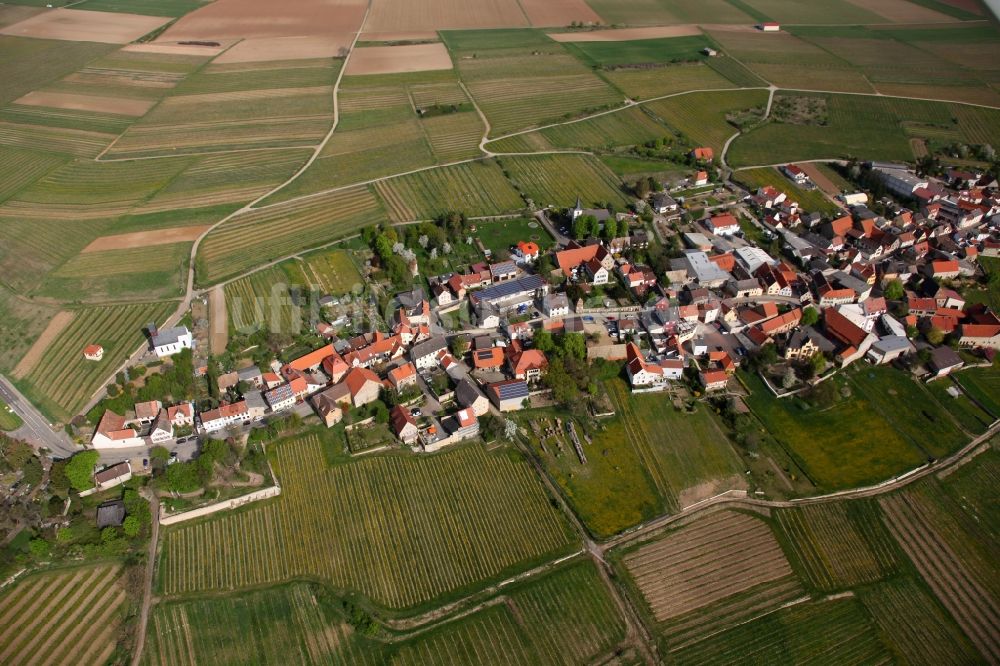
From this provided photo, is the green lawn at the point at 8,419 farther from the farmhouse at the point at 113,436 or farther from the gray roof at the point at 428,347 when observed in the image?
the gray roof at the point at 428,347

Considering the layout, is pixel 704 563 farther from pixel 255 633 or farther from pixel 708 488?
pixel 255 633

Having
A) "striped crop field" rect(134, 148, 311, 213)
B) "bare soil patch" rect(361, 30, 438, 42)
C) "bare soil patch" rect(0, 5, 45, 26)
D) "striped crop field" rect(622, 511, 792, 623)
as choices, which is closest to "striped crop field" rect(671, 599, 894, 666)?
"striped crop field" rect(622, 511, 792, 623)

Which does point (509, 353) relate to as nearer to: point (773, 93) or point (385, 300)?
point (385, 300)

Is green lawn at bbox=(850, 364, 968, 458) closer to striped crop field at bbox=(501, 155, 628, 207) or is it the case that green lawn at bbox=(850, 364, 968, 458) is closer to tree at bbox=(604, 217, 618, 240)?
tree at bbox=(604, 217, 618, 240)

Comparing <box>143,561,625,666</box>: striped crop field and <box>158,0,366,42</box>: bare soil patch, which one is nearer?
<box>143,561,625,666</box>: striped crop field

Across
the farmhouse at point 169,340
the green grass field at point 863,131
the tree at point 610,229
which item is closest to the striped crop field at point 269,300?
the farmhouse at point 169,340

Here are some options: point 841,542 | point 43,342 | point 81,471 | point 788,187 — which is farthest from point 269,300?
point 788,187
